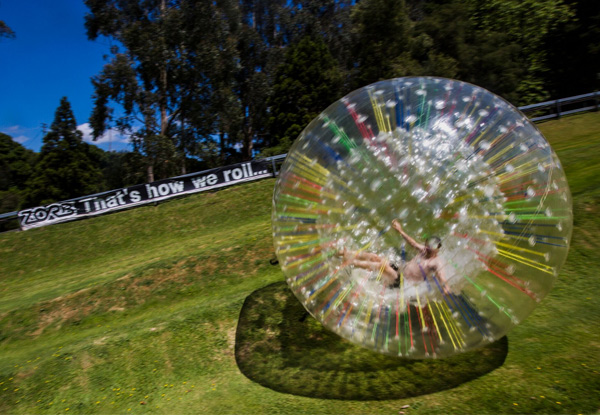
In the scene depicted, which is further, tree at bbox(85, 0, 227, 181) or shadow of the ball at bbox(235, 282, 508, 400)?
tree at bbox(85, 0, 227, 181)

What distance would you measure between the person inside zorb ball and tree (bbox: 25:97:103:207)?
145ft

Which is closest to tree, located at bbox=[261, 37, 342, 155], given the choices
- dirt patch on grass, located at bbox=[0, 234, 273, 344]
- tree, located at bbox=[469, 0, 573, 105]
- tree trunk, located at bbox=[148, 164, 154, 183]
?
tree trunk, located at bbox=[148, 164, 154, 183]

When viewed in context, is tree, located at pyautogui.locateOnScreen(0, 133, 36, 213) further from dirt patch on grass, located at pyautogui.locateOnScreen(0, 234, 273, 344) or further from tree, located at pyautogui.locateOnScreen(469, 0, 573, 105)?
tree, located at pyautogui.locateOnScreen(469, 0, 573, 105)

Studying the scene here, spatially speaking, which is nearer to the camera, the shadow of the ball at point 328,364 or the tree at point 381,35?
the shadow of the ball at point 328,364

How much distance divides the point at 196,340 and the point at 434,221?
4937 millimetres

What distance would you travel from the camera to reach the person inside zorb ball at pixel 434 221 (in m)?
4.59

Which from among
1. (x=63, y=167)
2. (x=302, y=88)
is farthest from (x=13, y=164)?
(x=302, y=88)

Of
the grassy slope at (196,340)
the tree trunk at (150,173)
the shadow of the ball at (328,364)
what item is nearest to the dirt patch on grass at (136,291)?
the grassy slope at (196,340)

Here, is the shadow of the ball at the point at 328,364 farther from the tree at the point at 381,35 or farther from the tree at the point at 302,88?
the tree at the point at 302,88

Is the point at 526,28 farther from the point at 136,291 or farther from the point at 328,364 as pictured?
the point at 328,364

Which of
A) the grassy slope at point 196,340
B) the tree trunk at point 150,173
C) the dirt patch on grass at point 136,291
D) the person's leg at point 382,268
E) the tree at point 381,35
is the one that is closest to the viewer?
the person's leg at point 382,268

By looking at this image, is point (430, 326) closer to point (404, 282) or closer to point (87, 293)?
point (404, 282)

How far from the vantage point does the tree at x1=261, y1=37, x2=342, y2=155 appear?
36500 mm

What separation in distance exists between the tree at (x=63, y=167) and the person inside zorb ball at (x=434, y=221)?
44.1 m
